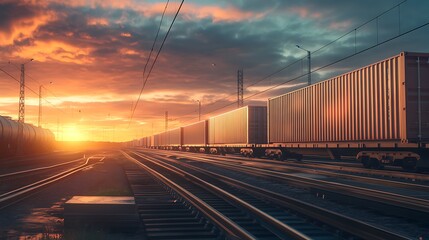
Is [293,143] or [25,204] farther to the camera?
[293,143]

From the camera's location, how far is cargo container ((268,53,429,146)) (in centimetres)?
2019

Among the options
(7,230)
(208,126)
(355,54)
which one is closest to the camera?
(7,230)

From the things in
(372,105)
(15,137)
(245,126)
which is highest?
(372,105)

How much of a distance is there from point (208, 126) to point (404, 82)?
44.2m

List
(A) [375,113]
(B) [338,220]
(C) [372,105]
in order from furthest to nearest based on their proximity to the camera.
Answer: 1. (C) [372,105]
2. (A) [375,113]
3. (B) [338,220]

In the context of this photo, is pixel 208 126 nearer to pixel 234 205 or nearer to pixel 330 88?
pixel 330 88

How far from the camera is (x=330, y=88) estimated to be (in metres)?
27.1

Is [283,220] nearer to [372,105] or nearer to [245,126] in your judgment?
[372,105]

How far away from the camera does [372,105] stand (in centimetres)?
2241

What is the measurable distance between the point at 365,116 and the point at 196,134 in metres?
49.6

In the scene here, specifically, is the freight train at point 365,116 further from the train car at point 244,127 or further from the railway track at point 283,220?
the railway track at point 283,220

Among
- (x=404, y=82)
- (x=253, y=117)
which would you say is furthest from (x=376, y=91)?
(x=253, y=117)

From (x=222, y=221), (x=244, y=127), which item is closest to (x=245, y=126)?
(x=244, y=127)

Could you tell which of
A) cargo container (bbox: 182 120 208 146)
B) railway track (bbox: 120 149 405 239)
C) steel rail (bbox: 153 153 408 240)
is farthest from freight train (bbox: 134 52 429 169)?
cargo container (bbox: 182 120 208 146)
